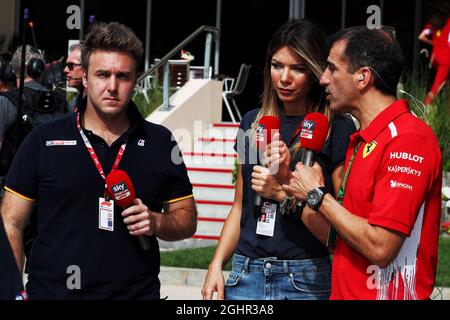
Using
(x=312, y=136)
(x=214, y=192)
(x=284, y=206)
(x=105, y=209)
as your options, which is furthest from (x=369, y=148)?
(x=214, y=192)

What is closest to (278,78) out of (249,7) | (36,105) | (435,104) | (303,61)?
(303,61)

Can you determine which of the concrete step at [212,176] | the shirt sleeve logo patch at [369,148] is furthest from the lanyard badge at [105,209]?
the concrete step at [212,176]

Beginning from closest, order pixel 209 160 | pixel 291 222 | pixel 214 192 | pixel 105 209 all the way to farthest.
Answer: pixel 105 209 < pixel 291 222 < pixel 214 192 < pixel 209 160

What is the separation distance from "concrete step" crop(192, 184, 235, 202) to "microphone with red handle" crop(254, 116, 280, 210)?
8.40 meters

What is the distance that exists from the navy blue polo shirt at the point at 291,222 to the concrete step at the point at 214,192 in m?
8.23

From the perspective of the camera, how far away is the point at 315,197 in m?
3.51

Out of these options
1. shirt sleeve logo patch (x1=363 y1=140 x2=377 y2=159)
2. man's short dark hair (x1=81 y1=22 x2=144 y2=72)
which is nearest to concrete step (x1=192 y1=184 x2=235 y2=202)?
man's short dark hair (x1=81 y1=22 x2=144 y2=72)

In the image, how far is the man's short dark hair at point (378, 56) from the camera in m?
3.60

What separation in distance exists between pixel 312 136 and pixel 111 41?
980 millimetres

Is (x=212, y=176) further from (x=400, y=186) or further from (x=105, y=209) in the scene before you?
(x=400, y=186)
